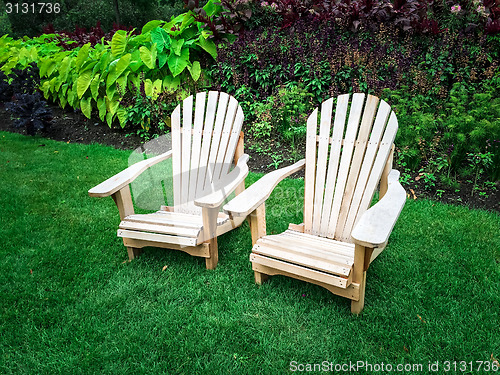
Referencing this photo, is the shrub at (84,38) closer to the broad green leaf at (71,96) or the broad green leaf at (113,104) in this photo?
the broad green leaf at (71,96)

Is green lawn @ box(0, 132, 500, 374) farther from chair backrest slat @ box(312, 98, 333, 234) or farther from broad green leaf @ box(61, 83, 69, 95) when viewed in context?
broad green leaf @ box(61, 83, 69, 95)

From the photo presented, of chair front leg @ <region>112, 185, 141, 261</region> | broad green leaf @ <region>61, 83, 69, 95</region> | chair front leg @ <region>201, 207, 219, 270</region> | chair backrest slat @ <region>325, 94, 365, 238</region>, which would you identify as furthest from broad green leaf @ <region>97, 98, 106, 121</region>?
chair backrest slat @ <region>325, 94, 365, 238</region>

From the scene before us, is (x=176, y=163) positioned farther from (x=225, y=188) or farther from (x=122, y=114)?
(x=122, y=114)

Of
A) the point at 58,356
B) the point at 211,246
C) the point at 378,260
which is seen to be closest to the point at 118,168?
the point at 211,246

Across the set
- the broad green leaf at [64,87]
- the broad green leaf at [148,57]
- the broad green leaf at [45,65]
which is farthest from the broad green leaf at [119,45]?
the broad green leaf at [45,65]

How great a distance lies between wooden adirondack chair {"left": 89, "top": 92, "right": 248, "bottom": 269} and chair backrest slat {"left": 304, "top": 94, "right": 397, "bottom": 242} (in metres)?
0.50

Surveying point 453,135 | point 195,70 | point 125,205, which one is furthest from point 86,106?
point 453,135

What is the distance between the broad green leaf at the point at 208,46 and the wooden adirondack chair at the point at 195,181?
1.93 m

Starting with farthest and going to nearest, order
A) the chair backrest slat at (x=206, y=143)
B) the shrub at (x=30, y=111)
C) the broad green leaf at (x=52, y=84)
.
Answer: the broad green leaf at (x=52, y=84) → the shrub at (x=30, y=111) → the chair backrest slat at (x=206, y=143)

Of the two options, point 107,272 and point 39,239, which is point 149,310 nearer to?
point 107,272

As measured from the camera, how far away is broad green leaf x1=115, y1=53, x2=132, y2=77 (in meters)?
4.56

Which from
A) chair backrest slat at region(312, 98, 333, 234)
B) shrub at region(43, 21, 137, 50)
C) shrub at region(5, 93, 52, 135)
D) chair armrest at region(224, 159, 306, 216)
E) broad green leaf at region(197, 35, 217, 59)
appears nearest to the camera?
chair armrest at region(224, 159, 306, 216)

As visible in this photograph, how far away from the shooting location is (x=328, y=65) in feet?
13.2

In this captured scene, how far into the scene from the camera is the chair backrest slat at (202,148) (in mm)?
2654
